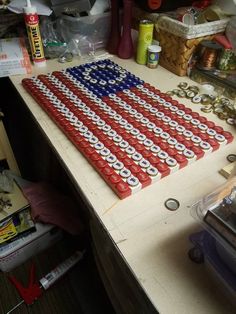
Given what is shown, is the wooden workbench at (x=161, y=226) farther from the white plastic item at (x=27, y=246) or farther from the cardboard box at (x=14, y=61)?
the white plastic item at (x=27, y=246)

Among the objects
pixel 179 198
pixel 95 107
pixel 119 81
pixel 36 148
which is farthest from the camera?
pixel 36 148

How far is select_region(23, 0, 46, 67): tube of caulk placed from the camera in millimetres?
723

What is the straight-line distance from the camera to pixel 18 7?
786 mm

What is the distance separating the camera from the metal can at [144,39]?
0.79 m

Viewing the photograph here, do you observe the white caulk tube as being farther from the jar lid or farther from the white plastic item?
the jar lid

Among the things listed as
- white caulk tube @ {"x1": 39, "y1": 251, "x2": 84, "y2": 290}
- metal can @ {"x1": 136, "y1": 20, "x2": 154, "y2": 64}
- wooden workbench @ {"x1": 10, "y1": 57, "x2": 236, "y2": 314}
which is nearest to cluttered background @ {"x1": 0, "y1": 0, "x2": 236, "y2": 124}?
metal can @ {"x1": 136, "y1": 20, "x2": 154, "y2": 64}

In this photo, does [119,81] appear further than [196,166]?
Yes

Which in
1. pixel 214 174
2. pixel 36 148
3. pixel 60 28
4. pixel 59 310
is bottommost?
pixel 59 310

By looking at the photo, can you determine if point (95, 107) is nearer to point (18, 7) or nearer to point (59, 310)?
point (18, 7)

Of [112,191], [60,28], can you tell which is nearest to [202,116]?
[112,191]

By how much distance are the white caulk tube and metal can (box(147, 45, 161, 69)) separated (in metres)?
0.70

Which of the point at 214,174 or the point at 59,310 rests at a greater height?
the point at 214,174

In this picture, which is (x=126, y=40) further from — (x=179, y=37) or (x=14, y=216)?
(x=14, y=216)

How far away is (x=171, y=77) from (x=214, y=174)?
16.7 inches
